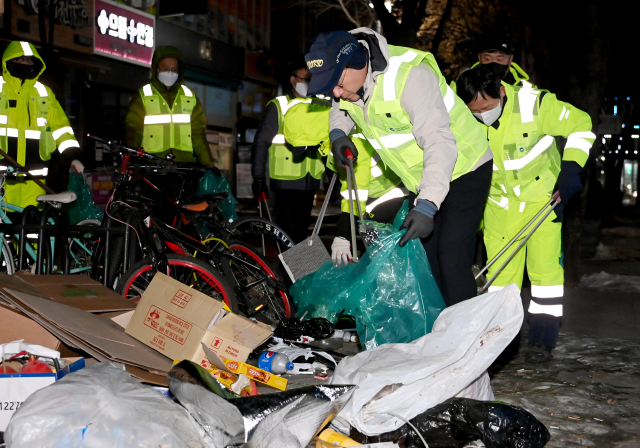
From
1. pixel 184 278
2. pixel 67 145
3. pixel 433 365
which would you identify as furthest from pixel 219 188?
pixel 433 365

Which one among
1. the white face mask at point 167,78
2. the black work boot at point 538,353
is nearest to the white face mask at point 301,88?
the white face mask at point 167,78

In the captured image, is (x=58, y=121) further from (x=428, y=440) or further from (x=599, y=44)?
(x=599, y=44)

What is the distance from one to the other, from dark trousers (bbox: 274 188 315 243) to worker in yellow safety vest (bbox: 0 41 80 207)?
69.1 inches

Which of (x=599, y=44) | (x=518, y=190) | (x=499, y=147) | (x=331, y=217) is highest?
(x=599, y=44)

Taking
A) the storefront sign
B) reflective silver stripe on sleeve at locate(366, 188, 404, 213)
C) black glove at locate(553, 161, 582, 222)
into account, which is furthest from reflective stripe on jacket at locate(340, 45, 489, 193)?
the storefront sign

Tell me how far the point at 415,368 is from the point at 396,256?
708mm

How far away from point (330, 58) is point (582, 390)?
2.28 m

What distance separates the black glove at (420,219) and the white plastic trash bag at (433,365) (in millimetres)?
386

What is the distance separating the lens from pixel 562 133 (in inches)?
174

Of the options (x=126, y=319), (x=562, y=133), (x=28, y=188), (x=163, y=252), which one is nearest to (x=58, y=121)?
(x=28, y=188)

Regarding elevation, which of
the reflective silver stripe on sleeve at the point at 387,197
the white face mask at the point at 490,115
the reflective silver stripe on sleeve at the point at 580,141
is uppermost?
the white face mask at the point at 490,115

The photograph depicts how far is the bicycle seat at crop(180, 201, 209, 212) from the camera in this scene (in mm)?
4930

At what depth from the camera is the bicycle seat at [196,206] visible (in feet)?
16.2

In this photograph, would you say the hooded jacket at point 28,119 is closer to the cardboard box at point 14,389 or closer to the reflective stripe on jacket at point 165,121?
the reflective stripe on jacket at point 165,121
